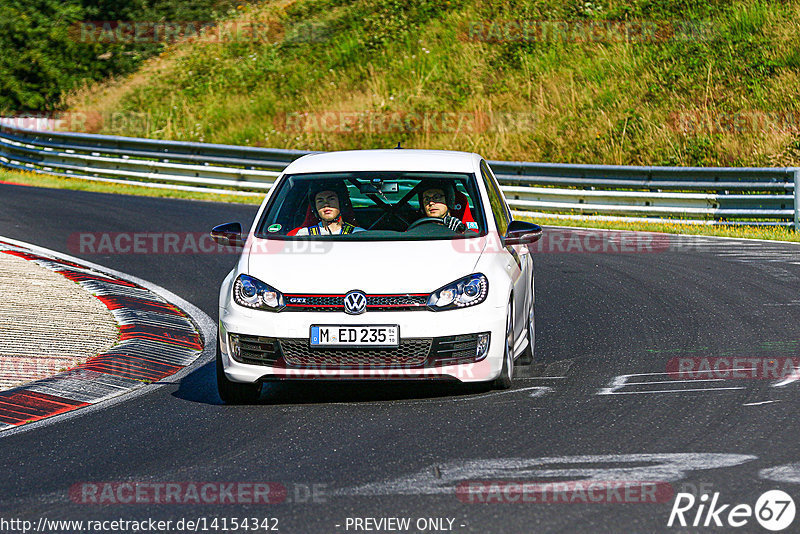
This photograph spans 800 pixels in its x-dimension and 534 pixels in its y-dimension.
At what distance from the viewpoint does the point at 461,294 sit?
733 cm

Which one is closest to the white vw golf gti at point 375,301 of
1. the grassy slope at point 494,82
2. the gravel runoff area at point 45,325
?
the gravel runoff area at point 45,325

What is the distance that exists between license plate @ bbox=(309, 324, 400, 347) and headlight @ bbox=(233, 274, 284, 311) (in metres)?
0.40

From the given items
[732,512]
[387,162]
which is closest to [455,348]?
[387,162]

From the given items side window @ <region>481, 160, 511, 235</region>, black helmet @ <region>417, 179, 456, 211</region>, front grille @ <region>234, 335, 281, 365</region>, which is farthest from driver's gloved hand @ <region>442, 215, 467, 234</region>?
front grille @ <region>234, 335, 281, 365</region>

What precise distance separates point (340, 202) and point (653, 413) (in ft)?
9.26

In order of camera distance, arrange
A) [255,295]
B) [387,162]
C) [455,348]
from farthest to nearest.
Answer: [387,162] → [255,295] → [455,348]

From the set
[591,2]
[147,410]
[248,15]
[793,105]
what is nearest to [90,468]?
[147,410]

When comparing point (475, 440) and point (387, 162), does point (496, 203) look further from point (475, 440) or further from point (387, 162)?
point (475, 440)

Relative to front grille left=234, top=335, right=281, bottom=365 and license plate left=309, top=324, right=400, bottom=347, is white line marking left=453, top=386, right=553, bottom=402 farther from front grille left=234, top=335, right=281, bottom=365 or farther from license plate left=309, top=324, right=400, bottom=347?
front grille left=234, top=335, right=281, bottom=365

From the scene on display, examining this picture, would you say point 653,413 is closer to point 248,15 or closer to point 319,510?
point 319,510

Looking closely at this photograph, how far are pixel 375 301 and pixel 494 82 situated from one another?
24.2 metres

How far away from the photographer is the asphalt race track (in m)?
5.18

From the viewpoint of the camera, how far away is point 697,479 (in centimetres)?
542

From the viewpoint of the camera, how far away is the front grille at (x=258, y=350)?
726 centimetres
